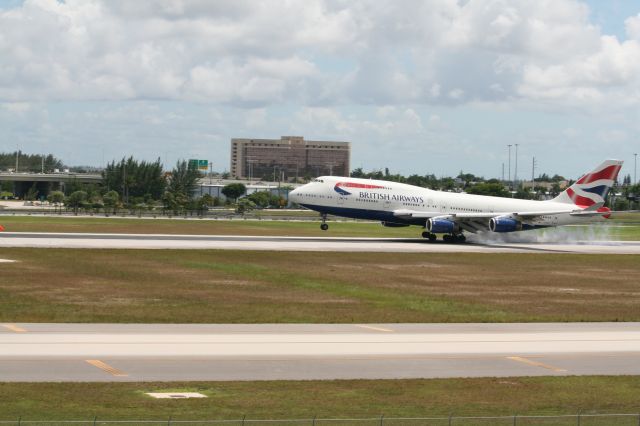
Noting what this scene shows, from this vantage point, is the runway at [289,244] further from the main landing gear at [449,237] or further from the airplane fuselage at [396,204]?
the airplane fuselage at [396,204]

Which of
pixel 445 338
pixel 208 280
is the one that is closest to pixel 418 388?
pixel 445 338

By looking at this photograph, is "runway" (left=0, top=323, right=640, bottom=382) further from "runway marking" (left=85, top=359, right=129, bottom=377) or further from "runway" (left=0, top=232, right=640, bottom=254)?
"runway" (left=0, top=232, right=640, bottom=254)

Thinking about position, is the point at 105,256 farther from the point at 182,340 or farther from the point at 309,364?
the point at 309,364

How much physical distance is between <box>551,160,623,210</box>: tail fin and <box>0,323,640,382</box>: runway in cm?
5101

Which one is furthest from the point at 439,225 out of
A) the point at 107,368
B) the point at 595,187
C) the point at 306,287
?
the point at 107,368

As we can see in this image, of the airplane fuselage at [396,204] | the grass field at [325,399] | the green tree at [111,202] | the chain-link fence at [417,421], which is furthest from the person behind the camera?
the green tree at [111,202]

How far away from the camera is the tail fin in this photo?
278 feet

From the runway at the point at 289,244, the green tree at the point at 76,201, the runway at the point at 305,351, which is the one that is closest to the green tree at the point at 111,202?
the green tree at the point at 76,201

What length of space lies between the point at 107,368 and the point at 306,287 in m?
22.4

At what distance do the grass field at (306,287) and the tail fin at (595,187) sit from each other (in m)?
16.9

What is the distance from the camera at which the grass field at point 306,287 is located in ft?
125

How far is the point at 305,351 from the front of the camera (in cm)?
2956

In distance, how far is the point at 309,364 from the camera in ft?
90.4

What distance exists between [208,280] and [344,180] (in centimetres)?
3492
